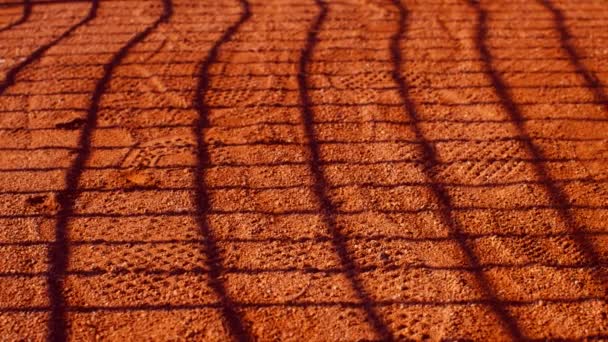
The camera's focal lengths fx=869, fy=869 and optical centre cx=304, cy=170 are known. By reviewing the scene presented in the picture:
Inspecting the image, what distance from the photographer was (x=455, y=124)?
4.94 metres

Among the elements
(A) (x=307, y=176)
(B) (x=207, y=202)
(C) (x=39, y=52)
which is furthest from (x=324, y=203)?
(C) (x=39, y=52)

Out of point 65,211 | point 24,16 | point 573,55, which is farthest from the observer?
point 24,16

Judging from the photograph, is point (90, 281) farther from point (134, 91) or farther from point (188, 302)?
point (134, 91)

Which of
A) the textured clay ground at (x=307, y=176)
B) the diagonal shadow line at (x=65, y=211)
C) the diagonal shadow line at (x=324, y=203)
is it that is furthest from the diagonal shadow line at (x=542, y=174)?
the diagonal shadow line at (x=65, y=211)

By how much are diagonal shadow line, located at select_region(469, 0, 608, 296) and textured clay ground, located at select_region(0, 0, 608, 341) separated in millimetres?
13

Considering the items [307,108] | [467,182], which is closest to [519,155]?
[467,182]

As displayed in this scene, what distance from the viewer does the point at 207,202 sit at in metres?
4.23

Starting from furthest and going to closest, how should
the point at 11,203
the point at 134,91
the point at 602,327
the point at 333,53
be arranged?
the point at 333,53 → the point at 134,91 → the point at 11,203 → the point at 602,327

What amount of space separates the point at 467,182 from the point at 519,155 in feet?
1.39

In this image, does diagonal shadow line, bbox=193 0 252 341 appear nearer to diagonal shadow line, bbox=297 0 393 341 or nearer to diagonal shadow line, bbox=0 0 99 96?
diagonal shadow line, bbox=297 0 393 341

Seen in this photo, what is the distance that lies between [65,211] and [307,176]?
121cm

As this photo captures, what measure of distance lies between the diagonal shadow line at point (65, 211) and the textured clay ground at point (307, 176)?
0.04 ft

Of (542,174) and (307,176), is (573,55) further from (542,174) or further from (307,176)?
(307,176)

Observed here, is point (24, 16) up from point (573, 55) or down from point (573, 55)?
down
